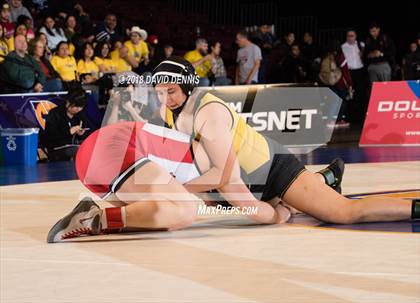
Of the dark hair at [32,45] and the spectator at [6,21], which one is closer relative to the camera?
the dark hair at [32,45]

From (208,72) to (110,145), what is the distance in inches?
374

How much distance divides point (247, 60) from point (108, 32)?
240 cm

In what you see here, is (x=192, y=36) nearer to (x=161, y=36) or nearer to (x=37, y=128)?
(x=161, y=36)

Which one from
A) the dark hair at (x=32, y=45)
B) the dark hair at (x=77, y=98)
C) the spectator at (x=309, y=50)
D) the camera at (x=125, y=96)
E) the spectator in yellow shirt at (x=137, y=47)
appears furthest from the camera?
the spectator at (x=309, y=50)

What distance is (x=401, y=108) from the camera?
12.8 metres

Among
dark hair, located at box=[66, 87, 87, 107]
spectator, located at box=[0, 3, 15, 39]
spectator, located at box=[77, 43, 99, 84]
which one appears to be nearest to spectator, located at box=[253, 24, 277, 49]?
spectator, located at box=[77, 43, 99, 84]

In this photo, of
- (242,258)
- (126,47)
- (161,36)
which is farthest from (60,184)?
(161,36)

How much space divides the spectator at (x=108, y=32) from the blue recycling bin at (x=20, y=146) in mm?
3988

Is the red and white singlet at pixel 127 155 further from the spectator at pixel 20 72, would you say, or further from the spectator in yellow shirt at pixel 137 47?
the spectator in yellow shirt at pixel 137 47

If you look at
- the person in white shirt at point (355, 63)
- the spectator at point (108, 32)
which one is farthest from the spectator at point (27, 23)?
the person in white shirt at point (355, 63)

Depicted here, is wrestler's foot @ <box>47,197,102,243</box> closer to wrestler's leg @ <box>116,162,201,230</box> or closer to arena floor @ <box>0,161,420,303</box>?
arena floor @ <box>0,161,420,303</box>

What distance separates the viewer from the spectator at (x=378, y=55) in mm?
17000

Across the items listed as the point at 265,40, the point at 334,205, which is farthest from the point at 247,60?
the point at 334,205

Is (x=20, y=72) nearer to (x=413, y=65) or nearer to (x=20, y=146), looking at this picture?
(x=20, y=146)
